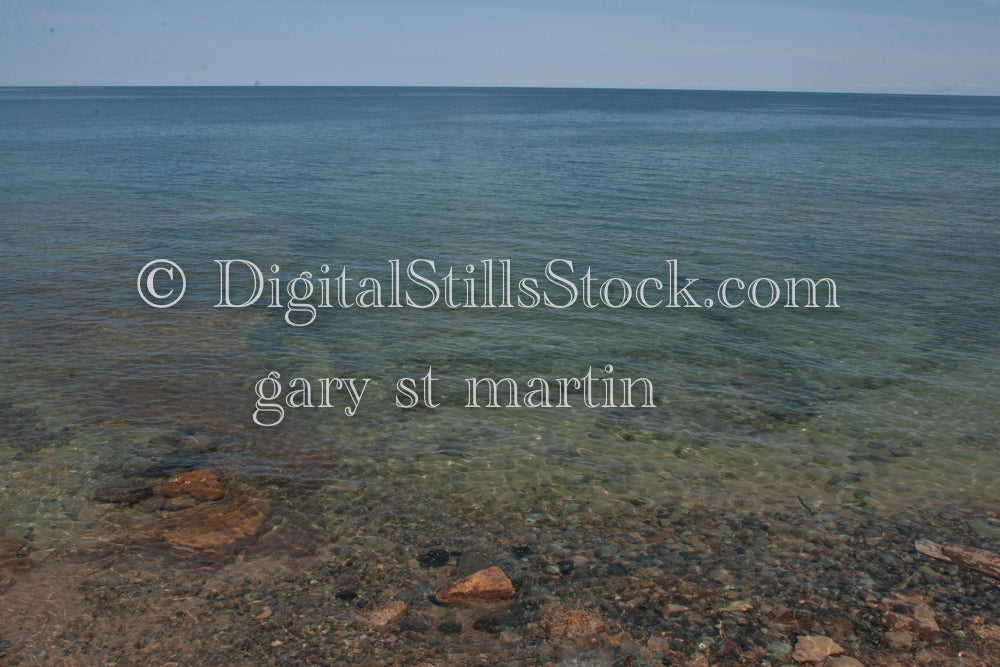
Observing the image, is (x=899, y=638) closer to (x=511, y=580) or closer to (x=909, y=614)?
(x=909, y=614)

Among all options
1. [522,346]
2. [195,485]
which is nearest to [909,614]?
[195,485]

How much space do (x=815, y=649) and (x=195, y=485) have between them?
32.0ft

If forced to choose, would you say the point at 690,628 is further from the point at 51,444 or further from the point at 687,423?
the point at 51,444

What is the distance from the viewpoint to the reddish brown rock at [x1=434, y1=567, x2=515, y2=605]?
1002 cm

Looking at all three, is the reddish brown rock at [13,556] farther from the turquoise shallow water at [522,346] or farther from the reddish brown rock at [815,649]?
the reddish brown rock at [815,649]

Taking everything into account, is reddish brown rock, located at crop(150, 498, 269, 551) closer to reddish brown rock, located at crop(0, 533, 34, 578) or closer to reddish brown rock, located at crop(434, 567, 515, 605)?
reddish brown rock, located at crop(0, 533, 34, 578)

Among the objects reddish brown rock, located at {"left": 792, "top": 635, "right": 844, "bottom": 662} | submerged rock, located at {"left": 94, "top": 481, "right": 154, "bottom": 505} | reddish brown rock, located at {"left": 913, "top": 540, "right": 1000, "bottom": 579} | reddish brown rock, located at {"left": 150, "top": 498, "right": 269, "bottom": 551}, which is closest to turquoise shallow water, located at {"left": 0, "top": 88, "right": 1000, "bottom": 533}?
submerged rock, located at {"left": 94, "top": 481, "right": 154, "bottom": 505}

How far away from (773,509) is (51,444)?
13172mm

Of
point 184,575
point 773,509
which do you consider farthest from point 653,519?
point 184,575

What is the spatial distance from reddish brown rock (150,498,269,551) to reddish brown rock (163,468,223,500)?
381 millimetres

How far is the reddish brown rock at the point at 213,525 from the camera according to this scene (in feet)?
36.8

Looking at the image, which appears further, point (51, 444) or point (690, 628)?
point (51, 444)

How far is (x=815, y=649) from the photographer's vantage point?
9.12 m

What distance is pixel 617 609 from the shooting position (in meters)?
9.88
